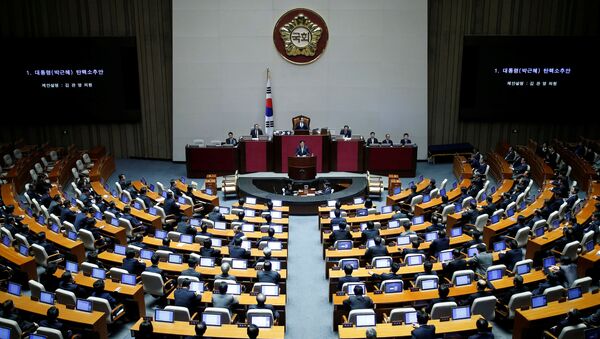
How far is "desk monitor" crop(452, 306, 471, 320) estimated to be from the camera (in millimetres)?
8438

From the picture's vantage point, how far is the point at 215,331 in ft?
26.9

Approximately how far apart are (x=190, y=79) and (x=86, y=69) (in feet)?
13.3

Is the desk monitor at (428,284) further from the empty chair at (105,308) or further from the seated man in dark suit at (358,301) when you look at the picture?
the empty chair at (105,308)

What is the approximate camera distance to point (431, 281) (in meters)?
9.59

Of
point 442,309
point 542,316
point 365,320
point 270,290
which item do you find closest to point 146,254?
point 270,290

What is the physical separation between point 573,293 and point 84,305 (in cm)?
803

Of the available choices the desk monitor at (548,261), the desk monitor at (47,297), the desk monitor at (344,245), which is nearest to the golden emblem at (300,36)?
the desk monitor at (344,245)

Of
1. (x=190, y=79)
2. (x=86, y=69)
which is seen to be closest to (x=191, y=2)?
(x=190, y=79)

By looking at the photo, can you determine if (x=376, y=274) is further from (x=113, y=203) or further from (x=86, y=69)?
(x=86, y=69)

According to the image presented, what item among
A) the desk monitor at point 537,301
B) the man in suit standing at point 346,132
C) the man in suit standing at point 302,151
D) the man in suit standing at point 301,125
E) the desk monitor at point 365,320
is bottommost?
the desk monitor at point 365,320

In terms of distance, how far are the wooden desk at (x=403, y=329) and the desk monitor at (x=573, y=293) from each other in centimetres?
186

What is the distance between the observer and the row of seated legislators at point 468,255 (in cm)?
894

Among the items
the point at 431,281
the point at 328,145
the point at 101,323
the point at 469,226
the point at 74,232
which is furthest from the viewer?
the point at 328,145

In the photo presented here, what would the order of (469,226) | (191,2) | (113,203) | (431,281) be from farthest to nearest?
(191,2), (113,203), (469,226), (431,281)
